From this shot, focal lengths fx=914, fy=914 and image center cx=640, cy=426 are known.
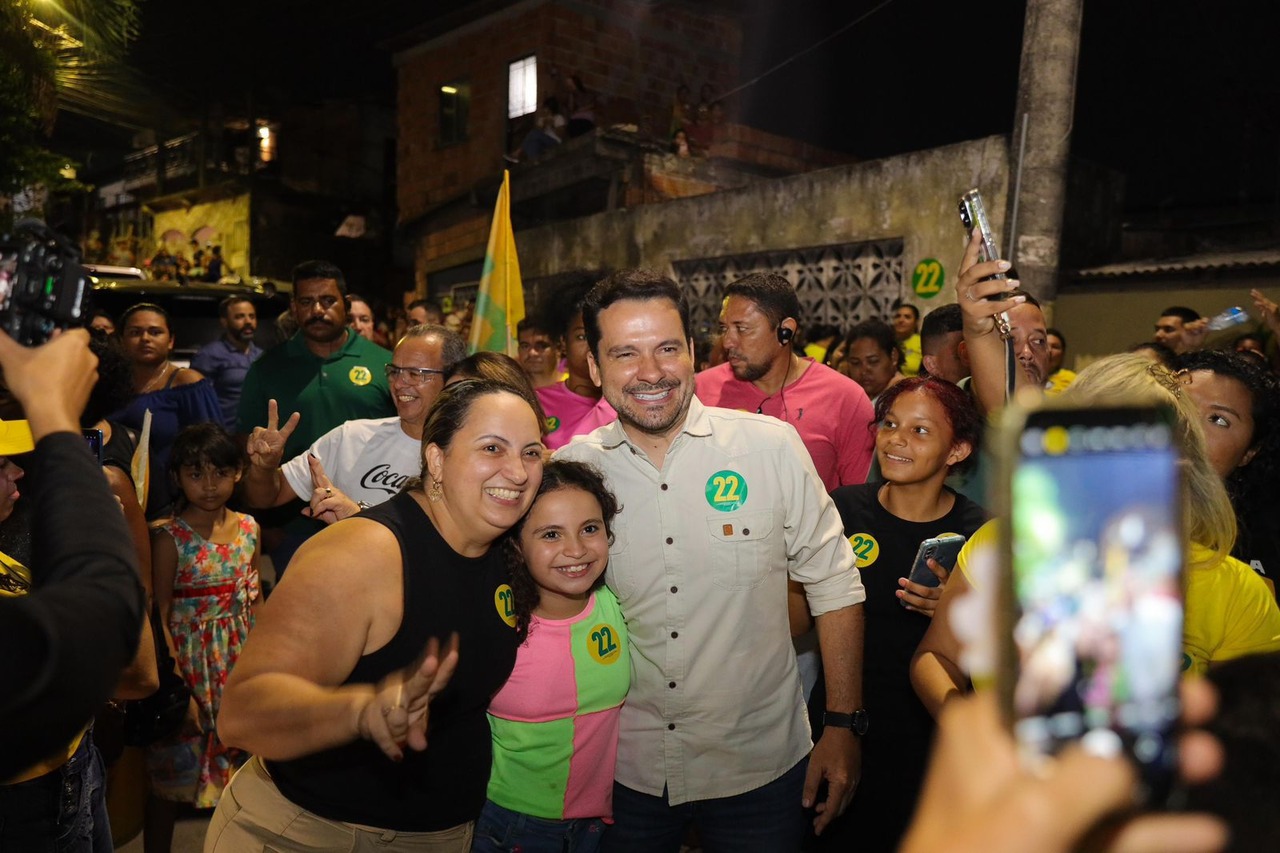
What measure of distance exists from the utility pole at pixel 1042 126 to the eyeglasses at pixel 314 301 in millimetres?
6446

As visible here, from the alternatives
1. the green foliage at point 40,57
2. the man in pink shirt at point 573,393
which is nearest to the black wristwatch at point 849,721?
the man in pink shirt at point 573,393

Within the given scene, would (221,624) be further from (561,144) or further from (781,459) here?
(561,144)

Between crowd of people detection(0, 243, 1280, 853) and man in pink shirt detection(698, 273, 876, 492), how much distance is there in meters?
0.13

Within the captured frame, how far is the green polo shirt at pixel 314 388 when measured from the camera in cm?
545

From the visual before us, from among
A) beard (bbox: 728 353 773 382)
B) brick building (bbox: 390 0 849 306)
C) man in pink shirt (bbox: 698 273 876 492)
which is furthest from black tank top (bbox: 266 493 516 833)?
brick building (bbox: 390 0 849 306)

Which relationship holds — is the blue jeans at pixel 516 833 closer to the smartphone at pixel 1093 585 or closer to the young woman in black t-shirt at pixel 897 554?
the young woman in black t-shirt at pixel 897 554

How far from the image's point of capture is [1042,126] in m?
9.00

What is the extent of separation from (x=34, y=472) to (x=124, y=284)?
31.0 ft

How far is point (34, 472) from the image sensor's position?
4.84 feet

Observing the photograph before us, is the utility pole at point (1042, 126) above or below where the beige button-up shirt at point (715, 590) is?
above

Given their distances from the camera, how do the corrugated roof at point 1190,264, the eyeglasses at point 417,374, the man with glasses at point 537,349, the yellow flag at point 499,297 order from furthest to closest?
1. the corrugated roof at point 1190,264
2. the man with glasses at point 537,349
3. the yellow flag at point 499,297
4. the eyeglasses at point 417,374

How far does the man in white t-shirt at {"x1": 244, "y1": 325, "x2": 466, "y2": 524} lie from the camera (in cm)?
431

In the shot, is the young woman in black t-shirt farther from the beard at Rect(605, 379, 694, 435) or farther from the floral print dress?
the floral print dress

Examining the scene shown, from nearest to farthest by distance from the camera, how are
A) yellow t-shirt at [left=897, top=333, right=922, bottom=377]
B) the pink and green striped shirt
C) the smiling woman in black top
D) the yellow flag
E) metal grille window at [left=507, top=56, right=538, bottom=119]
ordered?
1. the smiling woman in black top
2. the pink and green striped shirt
3. the yellow flag
4. yellow t-shirt at [left=897, top=333, right=922, bottom=377]
5. metal grille window at [left=507, top=56, right=538, bottom=119]
